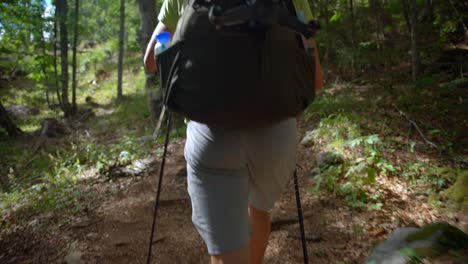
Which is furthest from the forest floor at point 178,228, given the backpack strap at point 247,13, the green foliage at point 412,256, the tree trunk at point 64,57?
the tree trunk at point 64,57

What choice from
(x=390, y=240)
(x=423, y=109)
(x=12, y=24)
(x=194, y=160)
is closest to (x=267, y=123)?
(x=194, y=160)

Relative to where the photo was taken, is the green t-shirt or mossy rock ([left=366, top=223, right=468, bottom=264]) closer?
the green t-shirt

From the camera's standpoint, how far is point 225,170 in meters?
1.36

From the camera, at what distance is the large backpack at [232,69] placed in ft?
3.73

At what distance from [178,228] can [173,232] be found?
0.09 meters

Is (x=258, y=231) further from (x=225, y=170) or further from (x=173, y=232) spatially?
(x=173, y=232)

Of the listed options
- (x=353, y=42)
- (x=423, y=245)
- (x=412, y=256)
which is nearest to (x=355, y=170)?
(x=423, y=245)

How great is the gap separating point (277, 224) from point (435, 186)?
6.13ft

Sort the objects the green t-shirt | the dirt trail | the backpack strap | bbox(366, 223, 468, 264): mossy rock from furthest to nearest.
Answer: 1. the dirt trail
2. bbox(366, 223, 468, 264): mossy rock
3. the green t-shirt
4. the backpack strap

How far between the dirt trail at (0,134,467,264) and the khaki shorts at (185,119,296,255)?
1.70m

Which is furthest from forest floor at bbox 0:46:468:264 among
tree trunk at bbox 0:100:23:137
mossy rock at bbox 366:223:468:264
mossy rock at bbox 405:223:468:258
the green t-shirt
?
tree trunk at bbox 0:100:23:137

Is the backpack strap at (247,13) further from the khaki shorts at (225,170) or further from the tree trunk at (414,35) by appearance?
the tree trunk at (414,35)

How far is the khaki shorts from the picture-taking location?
133 centimetres

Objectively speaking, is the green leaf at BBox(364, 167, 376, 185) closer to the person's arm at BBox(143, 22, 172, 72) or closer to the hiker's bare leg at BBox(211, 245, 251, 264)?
the hiker's bare leg at BBox(211, 245, 251, 264)
